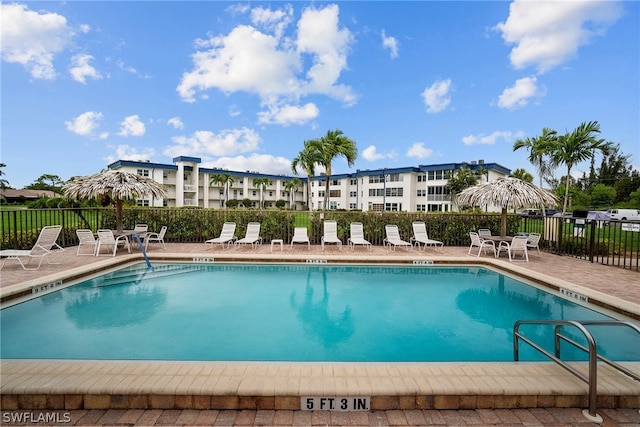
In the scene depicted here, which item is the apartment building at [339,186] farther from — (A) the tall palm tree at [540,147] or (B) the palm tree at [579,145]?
(B) the palm tree at [579,145]

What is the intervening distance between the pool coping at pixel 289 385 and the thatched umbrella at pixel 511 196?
7933 millimetres

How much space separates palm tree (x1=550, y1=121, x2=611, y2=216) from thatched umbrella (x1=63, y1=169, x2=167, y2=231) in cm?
2214

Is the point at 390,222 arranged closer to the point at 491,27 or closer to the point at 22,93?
the point at 491,27

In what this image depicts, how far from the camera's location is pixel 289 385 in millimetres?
2734

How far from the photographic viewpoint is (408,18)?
1422cm

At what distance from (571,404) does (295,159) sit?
101 ft

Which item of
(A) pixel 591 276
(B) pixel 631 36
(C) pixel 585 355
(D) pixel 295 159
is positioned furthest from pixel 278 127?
(C) pixel 585 355

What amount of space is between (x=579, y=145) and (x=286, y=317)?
73.0ft

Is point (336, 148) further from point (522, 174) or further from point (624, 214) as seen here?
point (624, 214)

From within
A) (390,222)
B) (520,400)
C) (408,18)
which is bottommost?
(520,400)

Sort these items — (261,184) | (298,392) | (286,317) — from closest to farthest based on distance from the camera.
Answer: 1. (298,392)
2. (286,317)
3. (261,184)
